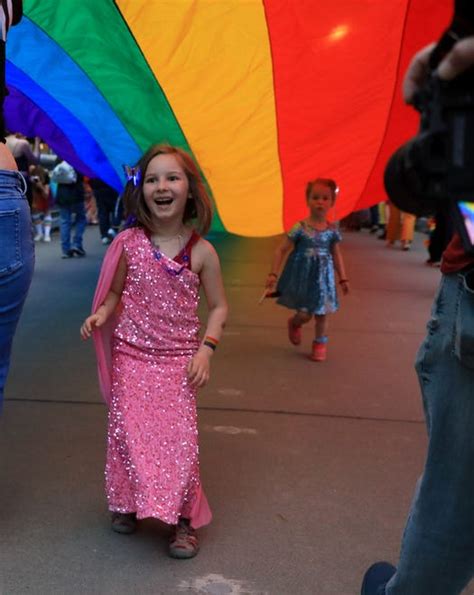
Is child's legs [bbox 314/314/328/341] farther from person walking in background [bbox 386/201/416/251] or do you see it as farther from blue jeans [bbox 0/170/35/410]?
person walking in background [bbox 386/201/416/251]

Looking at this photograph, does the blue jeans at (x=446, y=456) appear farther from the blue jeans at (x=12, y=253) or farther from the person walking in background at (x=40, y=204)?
the person walking in background at (x=40, y=204)

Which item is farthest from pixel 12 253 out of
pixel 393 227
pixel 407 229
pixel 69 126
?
pixel 393 227

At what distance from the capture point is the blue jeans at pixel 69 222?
10599 mm

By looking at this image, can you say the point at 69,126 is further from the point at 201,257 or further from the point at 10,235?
the point at 10,235

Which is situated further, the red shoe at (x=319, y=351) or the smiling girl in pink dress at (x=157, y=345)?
the red shoe at (x=319, y=351)

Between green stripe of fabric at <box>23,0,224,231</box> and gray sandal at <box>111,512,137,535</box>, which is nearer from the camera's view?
gray sandal at <box>111,512,137,535</box>

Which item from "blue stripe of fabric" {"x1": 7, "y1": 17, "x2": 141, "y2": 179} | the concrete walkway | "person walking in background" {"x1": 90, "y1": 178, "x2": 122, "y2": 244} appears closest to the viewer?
the concrete walkway

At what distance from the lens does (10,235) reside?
8.30 feet

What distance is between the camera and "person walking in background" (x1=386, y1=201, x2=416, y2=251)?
13.6m

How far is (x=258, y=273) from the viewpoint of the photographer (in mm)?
9945

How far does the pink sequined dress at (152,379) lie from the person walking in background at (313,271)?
8.37 feet

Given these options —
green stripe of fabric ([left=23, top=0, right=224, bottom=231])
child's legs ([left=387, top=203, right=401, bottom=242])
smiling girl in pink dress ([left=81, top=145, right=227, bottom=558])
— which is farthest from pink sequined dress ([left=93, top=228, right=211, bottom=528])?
child's legs ([left=387, top=203, right=401, bottom=242])

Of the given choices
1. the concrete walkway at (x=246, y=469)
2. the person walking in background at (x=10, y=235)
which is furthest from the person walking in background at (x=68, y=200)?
the person walking in background at (x=10, y=235)

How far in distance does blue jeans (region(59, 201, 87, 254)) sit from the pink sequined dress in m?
7.98
